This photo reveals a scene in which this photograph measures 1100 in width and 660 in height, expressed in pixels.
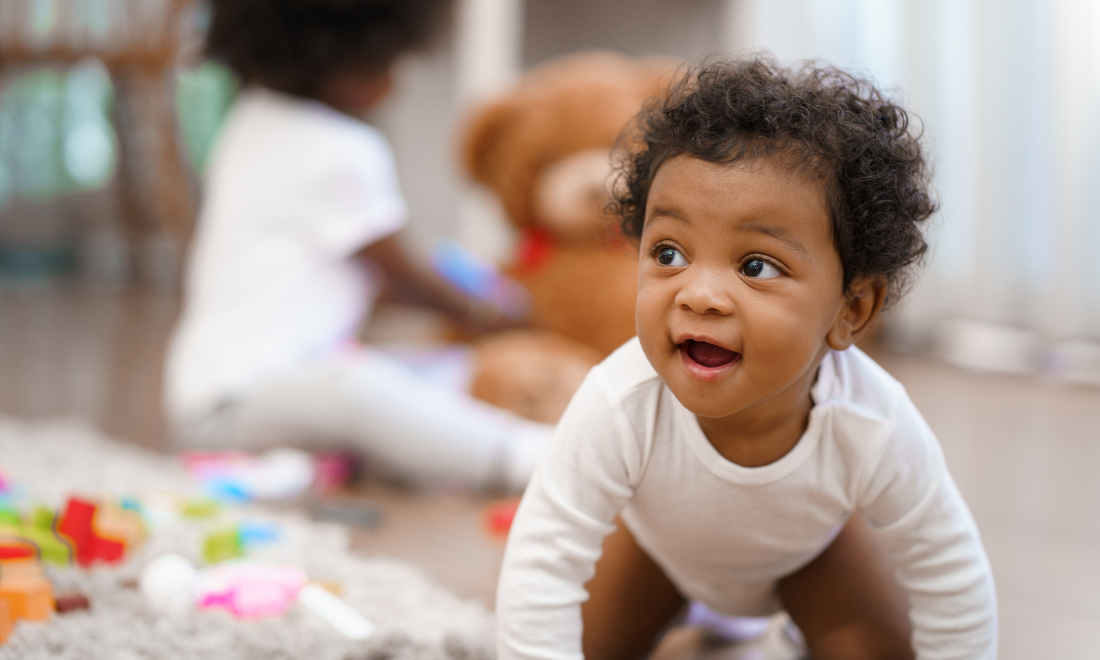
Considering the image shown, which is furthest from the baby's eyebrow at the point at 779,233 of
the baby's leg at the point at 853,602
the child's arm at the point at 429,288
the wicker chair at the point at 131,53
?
the wicker chair at the point at 131,53

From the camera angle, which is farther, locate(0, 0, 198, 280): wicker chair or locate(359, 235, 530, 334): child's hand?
locate(0, 0, 198, 280): wicker chair

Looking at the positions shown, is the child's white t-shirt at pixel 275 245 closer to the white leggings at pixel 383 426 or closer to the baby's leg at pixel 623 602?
the white leggings at pixel 383 426

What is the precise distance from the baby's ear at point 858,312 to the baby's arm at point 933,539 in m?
0.06

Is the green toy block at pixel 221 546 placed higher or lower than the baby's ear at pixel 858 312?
lower

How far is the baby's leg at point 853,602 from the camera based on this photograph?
54 cm

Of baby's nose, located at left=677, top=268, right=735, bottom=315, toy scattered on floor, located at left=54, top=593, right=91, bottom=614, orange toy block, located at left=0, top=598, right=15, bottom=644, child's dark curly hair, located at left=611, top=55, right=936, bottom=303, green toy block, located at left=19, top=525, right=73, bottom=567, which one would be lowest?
green toy block, located at left=19, top=525, right=73, bottom=567

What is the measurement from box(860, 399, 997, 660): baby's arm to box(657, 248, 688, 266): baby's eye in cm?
15

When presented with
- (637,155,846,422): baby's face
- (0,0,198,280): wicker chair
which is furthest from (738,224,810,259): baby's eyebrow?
(0,0,198,280): wicker chair

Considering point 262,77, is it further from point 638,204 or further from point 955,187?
point 955,187

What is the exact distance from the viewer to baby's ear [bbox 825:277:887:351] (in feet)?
1.59

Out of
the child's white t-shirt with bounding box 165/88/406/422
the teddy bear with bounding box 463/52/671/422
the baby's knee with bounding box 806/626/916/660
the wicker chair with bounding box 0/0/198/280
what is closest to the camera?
the baby's knee with bounding box 806/626/916/660

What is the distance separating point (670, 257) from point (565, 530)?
153 millimetres

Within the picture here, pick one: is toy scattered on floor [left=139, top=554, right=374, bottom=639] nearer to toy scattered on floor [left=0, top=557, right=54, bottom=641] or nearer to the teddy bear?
toy scattered on floor [left=0, top=557, right=54, bottom=641]

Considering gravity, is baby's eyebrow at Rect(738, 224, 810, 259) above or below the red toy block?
above
